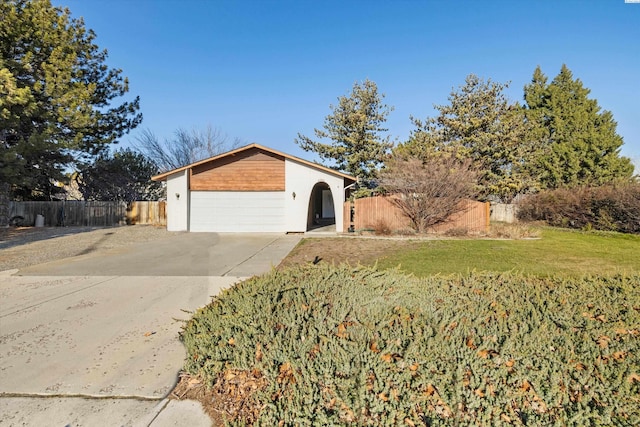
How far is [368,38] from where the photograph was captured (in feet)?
45.0

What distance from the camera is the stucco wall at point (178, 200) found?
605 inches

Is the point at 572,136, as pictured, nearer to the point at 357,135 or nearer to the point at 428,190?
the point at 357,135

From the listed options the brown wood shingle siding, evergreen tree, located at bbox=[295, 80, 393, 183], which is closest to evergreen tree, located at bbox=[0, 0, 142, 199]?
the brown wood shingle siding

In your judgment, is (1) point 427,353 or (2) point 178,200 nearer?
(1) point 427,353

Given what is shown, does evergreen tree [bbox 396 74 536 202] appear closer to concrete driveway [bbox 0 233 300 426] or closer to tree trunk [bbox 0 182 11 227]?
concrete driveway [bbox 0 233 300 426]

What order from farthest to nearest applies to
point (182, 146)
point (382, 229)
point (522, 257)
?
point (182, 146), point (382, 229), point (522, 257)

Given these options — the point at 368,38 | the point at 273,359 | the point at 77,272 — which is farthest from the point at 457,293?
the point at 368,38

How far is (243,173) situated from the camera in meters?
15.6

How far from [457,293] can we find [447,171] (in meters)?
11.3

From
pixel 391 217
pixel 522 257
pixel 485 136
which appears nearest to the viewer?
pixel 522 257

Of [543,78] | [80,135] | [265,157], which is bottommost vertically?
[265,157]

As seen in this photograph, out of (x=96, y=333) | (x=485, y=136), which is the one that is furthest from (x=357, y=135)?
(x=96, y=333)

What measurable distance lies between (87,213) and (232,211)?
1073 cm

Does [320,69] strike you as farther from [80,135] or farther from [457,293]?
[457,293]
